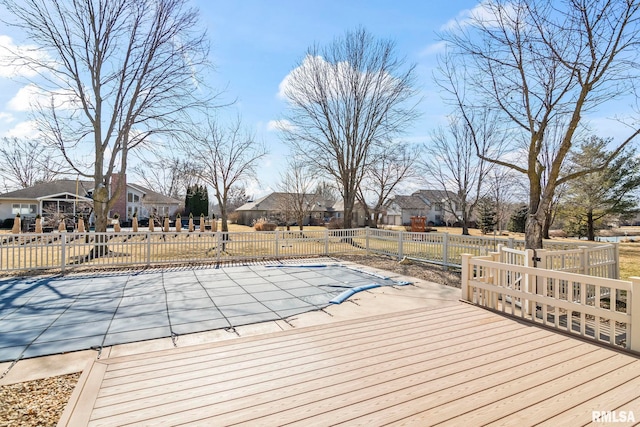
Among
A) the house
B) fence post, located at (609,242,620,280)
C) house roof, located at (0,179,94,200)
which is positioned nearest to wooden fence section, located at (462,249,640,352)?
fence post, located at (609,242,620,280)

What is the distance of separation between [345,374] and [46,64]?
13955 millimetres

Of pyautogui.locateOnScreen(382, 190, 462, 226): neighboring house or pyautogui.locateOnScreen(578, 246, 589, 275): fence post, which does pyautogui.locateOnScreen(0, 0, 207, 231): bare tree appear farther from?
pyautogui.locateOnScreen(382, 190, 462, 226): neighboring house

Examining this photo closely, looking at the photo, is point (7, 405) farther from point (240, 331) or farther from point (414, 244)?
point (414, 244)

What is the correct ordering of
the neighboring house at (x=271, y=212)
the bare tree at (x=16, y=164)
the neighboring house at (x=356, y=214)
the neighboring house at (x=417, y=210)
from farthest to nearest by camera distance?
1. the neighboring house at (x=417, y=210)
2. the neighboring house at (x=356, y=214)
3. the neighboring house at (x=271, y=212)
4. the bare tree at (x=16, y=164)

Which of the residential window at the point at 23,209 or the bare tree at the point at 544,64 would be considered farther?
the residential window at the point at 23,209

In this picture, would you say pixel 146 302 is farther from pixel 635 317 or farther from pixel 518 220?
pixel 518 220

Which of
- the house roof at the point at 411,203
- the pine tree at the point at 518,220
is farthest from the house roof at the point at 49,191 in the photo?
the pine tree at the point at 518,220

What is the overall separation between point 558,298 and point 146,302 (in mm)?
6290

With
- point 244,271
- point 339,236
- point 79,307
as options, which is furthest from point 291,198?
point 79,307

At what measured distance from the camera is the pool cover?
393 cm

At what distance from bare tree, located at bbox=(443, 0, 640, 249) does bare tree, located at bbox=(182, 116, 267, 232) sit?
11518mm

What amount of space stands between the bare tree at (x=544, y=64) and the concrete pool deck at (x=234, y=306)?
141 inches

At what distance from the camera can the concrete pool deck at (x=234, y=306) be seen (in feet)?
11.3

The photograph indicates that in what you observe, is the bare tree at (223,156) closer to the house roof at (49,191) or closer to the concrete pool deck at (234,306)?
the concrete pool deck at (234,306)
